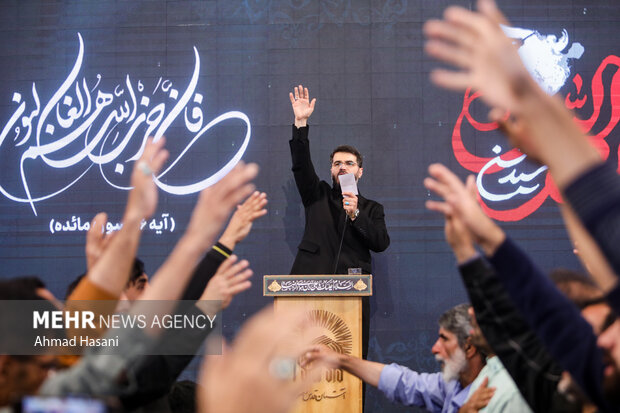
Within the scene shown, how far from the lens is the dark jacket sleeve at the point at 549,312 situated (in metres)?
1.27

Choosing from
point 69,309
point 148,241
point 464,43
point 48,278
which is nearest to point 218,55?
point 148,241

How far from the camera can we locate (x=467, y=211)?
4.57 ft

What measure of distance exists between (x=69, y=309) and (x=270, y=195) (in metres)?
3.64

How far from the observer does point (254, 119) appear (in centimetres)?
533

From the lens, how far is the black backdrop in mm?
5234

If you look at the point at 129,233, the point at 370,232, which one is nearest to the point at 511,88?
the point at 129,233

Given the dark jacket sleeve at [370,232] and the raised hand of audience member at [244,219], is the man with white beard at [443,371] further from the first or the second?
the dark jacket sleeve at [370,232]

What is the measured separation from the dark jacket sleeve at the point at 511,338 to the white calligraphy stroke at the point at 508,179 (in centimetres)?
352

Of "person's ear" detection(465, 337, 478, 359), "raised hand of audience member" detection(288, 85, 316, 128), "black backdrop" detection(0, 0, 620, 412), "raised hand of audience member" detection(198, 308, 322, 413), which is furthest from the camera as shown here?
"black backdrop" detection(0, 0, 620, 412)

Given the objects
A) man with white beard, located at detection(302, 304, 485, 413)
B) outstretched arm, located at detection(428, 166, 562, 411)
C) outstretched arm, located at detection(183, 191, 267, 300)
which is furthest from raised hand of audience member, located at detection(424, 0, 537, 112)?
man with white beard, located at detection(302, 304, 485, 413)

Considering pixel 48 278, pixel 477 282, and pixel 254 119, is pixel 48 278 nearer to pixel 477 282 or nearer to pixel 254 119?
pixel 254 119

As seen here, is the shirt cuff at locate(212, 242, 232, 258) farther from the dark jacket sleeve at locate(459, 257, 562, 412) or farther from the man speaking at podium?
the man speaking at podium

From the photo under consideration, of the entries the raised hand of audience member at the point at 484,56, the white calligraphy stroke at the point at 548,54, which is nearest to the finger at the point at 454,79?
the raised hand of audience member at the point at 484,56

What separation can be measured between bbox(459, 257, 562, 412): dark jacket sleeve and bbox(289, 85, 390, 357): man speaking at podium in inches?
110
